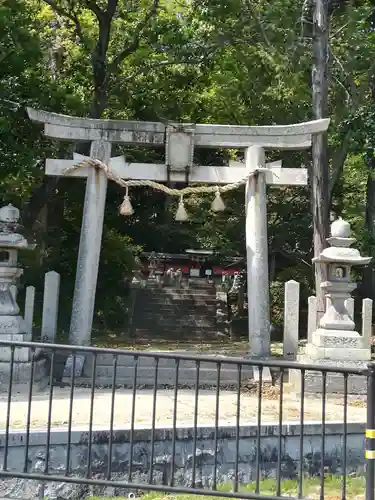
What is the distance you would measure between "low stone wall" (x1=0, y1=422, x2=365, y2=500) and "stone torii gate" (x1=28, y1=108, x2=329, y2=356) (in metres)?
5.00

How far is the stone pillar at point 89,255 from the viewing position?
447 inches

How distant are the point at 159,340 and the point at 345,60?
9.99m

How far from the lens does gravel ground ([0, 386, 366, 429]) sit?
21.6ft

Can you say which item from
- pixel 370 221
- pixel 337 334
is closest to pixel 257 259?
pixel 337 334

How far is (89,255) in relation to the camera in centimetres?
1154

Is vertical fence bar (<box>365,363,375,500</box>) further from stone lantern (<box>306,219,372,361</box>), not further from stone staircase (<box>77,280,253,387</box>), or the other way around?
stone staircase (<box>77,280,253,387</box>)

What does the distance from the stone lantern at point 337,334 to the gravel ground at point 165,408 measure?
41cm

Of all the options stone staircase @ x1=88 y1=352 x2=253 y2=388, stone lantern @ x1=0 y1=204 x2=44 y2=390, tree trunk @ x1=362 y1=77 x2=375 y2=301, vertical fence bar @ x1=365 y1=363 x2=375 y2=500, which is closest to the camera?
vertical fence bar @ x1=365 y1=363 x2=375 y2=500

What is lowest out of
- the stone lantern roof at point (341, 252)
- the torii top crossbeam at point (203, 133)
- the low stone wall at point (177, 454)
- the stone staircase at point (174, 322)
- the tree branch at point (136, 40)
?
the low stone wall at point (177, 454)

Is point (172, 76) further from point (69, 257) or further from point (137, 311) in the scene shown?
point (137, 311)

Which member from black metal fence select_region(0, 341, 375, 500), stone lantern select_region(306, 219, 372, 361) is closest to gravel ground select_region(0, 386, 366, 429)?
black metal fence select_region(0, 341, 375, 500)

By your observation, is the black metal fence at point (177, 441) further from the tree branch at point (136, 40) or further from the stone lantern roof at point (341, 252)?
the tree branch at point (136, 40)

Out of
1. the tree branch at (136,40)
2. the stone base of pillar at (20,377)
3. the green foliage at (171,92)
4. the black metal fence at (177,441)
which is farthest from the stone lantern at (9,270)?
the tree branch at (136,40)

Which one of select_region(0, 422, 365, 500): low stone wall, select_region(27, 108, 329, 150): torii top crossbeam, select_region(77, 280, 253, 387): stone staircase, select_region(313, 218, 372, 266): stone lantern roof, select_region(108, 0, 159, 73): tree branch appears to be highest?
select_region(108, 0, 159, 73): tree branch
